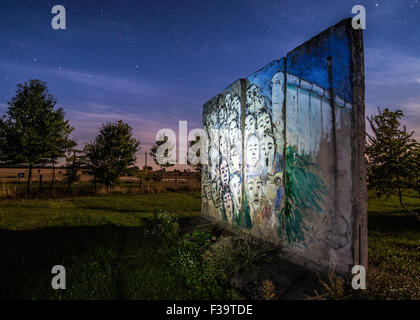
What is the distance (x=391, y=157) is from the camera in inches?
155

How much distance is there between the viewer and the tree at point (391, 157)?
152 inches

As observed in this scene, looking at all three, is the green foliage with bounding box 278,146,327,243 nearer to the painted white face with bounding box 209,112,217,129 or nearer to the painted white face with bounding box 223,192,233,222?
the painted white face with bounding box 223,192,233,222

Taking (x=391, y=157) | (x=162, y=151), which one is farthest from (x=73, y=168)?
(x=391, y=157)

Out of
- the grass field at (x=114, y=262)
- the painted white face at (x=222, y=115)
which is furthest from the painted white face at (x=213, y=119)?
the grass field at (x=114, y=262)

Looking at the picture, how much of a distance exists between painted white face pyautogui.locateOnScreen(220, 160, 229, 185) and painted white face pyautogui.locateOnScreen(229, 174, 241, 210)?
0.91 feet

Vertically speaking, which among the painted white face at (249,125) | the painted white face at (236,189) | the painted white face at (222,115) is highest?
the painted white face at (222,115)

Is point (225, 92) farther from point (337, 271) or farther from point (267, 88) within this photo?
point (337, 271)

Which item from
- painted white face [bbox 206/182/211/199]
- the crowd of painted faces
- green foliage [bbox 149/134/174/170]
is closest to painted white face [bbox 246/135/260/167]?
the crowd of painted faces

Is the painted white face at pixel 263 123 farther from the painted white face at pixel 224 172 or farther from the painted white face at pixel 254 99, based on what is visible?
the painted white face at pixel 224 172

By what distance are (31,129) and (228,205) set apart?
1323 centimetres

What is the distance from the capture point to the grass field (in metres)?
3.03

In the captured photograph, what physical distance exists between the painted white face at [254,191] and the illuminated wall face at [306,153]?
0.07 ft
